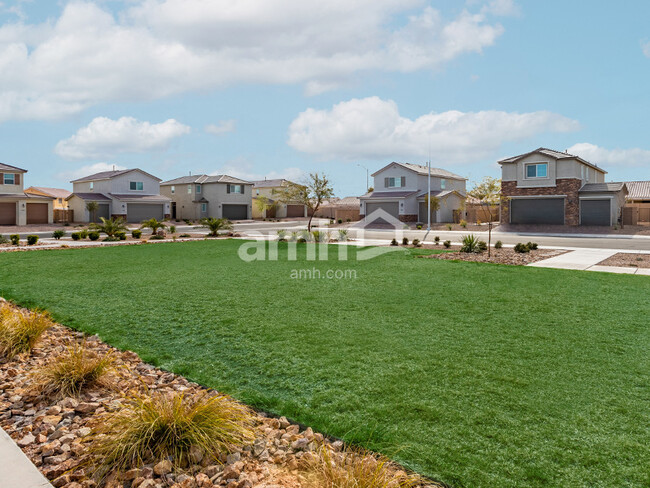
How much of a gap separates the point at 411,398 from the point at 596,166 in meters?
41.9

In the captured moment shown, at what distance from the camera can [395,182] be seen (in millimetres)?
46969

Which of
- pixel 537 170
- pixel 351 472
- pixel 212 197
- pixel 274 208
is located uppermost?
pixel 537 170

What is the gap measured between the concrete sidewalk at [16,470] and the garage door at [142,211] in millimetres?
46886

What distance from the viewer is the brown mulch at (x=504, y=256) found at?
49.0ft

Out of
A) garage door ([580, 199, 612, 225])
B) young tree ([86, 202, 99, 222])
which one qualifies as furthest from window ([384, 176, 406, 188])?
young tree ([86, 202, 99, 222])

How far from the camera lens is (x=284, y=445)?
136 inches

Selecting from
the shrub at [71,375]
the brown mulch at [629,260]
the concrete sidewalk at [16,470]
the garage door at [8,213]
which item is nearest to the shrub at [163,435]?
the concrete sidewalk at [16,470]

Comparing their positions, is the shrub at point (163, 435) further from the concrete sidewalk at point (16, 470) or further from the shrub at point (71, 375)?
the shrub at point (71, 375)

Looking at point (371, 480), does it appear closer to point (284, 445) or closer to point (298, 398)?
point (284, 445)

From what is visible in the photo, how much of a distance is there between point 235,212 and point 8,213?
2344cm

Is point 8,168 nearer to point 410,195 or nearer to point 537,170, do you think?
point 410,195

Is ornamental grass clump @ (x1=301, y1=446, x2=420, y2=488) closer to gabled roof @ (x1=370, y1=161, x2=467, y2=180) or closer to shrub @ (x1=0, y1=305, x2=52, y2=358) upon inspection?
shrub @ (x1=0, y1=305, x2=52, y2=358)

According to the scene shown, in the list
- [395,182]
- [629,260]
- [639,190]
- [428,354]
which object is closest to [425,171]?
[395,182]

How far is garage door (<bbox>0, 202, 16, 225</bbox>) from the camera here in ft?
122
